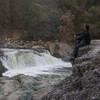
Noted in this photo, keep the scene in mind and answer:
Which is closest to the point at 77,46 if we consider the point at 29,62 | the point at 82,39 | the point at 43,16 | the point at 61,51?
the point at 82,39

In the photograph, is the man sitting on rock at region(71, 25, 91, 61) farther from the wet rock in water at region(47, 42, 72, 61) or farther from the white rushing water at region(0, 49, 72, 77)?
the wet rock in water at region(47, 42, 72, 61)

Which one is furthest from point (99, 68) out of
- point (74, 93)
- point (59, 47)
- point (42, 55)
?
point (59, 47)

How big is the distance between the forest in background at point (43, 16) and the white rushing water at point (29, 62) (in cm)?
623

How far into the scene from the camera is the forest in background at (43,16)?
859 inches

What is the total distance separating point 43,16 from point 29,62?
30.6 ft

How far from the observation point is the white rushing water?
519 inches

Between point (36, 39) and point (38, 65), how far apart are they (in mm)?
7196

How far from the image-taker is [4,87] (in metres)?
6.32

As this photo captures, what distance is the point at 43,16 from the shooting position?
22641 mm

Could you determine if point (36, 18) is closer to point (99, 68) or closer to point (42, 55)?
point (42, 55)

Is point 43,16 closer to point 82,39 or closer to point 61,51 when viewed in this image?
point 61,51

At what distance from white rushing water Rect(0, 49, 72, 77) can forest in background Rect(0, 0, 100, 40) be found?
6230 millimetres

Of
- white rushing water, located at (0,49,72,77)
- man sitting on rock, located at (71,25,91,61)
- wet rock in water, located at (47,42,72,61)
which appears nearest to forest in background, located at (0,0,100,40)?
wet rock in water, located at (47,42,72,61)

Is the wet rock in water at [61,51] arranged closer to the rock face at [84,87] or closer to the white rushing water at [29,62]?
the white rushing water at [29,62]
